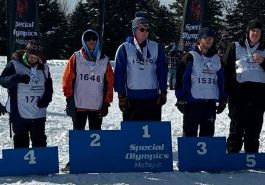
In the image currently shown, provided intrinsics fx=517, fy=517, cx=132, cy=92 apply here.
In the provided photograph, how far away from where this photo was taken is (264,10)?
4203cm

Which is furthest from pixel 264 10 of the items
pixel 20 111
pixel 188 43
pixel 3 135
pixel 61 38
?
pixel 20 111

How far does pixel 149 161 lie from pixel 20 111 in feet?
5.88

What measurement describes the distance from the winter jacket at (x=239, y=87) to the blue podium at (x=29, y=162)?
2562 millimetres

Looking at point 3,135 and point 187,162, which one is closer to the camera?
point 187,162

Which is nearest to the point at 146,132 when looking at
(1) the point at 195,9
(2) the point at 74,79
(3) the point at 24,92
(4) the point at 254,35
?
(2) the point at 74,79

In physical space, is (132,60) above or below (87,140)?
above

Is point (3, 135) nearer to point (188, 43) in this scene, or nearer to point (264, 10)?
point (188, 43)

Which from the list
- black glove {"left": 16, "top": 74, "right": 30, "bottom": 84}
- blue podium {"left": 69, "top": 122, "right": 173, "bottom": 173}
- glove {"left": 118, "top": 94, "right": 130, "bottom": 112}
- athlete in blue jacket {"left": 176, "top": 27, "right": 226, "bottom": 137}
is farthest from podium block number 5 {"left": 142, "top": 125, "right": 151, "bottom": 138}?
black glove {"left": 16, "top": 74, "right": 30, "bottom": 84}

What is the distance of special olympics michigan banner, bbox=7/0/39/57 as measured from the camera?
34.8 ft

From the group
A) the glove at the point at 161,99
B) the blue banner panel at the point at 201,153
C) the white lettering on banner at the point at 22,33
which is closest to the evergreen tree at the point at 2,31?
the white lettering on banner at the point at 22,33

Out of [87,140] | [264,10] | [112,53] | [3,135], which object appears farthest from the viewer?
[264,10]

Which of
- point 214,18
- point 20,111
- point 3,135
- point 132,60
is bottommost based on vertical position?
point 3,135

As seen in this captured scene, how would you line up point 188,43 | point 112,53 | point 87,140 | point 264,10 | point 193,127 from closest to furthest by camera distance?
point 87,140
point 193,127
point 188,43
point 112,53
point 264,10

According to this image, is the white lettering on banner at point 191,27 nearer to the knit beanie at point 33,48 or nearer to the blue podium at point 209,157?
the blue podium at point 209,157
